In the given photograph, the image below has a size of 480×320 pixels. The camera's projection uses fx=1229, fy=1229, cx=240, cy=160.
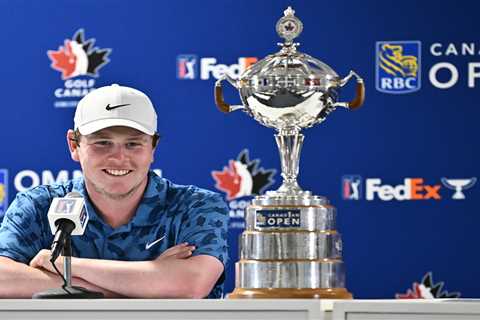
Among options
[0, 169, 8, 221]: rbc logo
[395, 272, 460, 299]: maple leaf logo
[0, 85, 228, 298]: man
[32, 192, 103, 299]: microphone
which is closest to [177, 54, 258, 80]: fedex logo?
[0, 169, 8, 221]: rbc logo

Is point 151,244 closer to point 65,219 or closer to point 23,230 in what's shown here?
point 23,230

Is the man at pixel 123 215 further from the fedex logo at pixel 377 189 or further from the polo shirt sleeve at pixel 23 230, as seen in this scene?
the fedex logo at pixel 377 189

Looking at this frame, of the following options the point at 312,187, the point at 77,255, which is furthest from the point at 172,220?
the point at 312,187

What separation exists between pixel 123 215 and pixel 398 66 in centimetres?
174

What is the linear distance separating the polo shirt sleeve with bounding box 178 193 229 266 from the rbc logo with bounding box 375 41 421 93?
159 cm

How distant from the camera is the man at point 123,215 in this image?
3.09 meters

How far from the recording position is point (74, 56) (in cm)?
500

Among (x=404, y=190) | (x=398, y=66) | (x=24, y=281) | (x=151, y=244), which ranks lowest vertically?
(x=24, y=281)

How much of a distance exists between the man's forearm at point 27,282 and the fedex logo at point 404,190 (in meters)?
2.00

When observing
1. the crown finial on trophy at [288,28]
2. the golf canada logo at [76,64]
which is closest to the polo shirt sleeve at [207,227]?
the crown finial on trophy at [288,28]

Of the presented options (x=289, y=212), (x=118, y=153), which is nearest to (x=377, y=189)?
(x=118, y=153)

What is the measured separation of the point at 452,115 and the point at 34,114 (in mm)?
1677

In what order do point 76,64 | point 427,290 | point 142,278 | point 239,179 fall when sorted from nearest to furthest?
point 142,278 → point 427,290 → point 239,179 → point 76,64

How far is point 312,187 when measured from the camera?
482 cm
